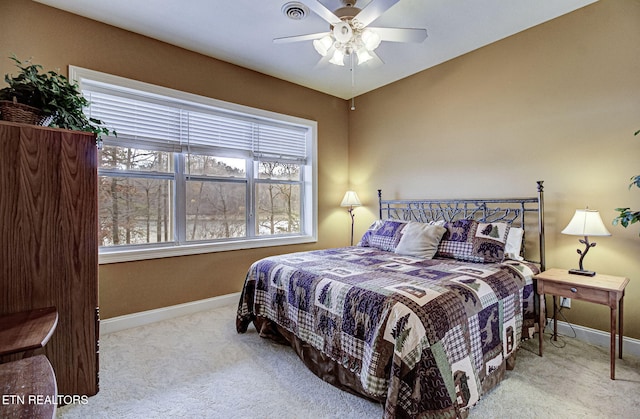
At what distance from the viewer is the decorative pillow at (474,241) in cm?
254

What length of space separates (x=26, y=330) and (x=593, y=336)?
12.4 ft

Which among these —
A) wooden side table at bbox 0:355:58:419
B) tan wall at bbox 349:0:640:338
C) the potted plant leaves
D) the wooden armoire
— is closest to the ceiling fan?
tan wall at bbox 349:0:640:338

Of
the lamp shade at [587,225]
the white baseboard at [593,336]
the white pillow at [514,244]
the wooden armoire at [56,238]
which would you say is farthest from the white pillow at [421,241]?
the wooden armoire at [56,238]

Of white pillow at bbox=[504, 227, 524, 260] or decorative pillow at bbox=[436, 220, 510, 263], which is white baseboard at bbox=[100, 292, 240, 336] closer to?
decorative pillow at bbox=[436, 220, 510, 263]

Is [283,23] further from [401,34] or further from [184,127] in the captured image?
[184,127]

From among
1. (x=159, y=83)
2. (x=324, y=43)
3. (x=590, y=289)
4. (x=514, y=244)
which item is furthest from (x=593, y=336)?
(x=159, y=83)

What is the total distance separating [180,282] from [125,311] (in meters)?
0.53

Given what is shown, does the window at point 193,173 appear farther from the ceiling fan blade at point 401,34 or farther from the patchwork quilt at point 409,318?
the ceiling fan blade at point 401,34

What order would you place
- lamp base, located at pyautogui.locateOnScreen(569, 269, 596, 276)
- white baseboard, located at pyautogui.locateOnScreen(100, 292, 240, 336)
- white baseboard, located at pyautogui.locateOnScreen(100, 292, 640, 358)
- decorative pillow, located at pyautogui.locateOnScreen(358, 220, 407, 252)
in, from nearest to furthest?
lamp base, located at pyautogui.locateOnScreen(569, 269, 596, 276) < white baseboard, located at pyautogui.locateOnScreen(100, 292, 640, 358) < white baseboard, located at pyautogui.locateOnScreen(100, 292, 240, 336) < decorative pillow, located at pyautogui.locateOnScreen(358, 220, 407, 252)

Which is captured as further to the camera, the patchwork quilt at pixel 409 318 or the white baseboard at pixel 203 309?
the white baseboard at pixel 203 309

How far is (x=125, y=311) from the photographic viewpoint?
2861 millimetres

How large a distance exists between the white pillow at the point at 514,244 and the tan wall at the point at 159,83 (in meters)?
2.39

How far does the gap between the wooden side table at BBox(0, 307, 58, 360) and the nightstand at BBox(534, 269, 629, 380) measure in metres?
3.02

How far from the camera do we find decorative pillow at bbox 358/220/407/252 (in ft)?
10.2
